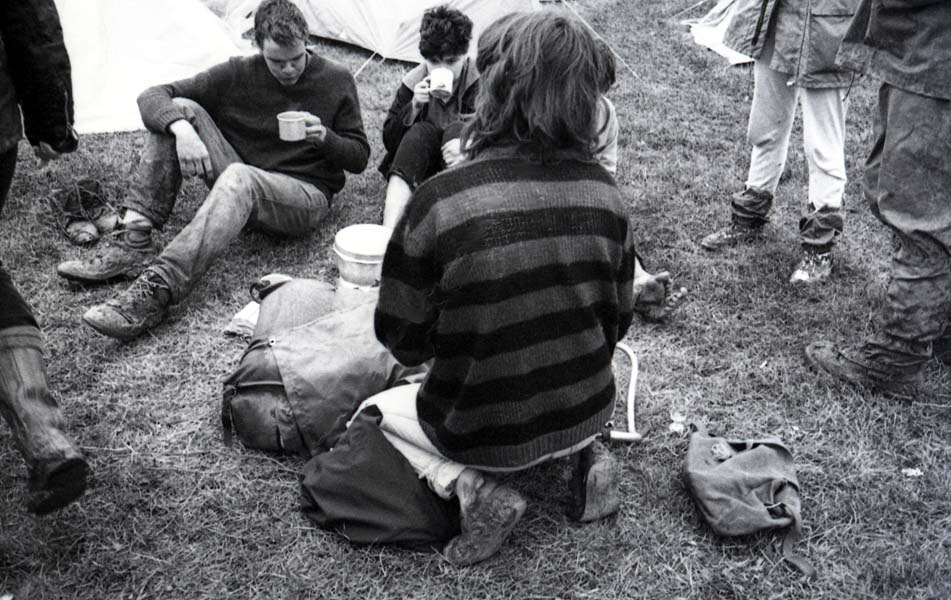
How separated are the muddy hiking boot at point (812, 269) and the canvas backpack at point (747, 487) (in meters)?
1.42

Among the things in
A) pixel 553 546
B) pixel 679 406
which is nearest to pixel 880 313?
pixel 679 406

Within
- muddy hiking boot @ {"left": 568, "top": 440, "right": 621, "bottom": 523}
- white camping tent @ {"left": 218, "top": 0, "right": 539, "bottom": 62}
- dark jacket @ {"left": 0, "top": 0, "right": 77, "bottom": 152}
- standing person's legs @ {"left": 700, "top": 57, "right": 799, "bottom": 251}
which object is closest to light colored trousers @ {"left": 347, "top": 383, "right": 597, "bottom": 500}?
muddy hiking boot @ {"left": 568, "top": 440, "right": 621, "bottom": 523}

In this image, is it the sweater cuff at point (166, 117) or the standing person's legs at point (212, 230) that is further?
the sweater cuff at point (166, 117)

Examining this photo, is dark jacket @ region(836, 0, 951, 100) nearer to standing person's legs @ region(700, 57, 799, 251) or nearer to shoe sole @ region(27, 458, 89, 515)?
standing person's legs @ region(700, 57, 799, 251)

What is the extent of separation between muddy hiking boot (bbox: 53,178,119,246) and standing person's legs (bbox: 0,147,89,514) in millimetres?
1762

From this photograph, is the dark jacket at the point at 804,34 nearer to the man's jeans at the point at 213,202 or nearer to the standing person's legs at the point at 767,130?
the standing person's legs at the point at 767,130

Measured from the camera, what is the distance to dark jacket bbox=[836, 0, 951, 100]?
280cm

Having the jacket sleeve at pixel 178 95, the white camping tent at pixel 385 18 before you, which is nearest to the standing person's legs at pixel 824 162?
the jacket sleeve at pixel 178 95

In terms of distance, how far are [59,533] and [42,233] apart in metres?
2.20

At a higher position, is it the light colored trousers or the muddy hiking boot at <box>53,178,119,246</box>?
the light colored trousers

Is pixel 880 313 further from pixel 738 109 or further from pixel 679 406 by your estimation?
pixel 738 109

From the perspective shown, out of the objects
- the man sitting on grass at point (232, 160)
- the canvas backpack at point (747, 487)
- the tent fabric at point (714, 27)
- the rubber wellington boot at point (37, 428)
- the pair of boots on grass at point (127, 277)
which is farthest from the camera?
the tent fabric at point (714, 27)

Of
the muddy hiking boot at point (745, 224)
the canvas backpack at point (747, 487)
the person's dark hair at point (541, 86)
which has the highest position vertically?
the person's dark hair at point (541, 86)

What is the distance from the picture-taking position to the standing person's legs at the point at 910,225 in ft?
9.46
